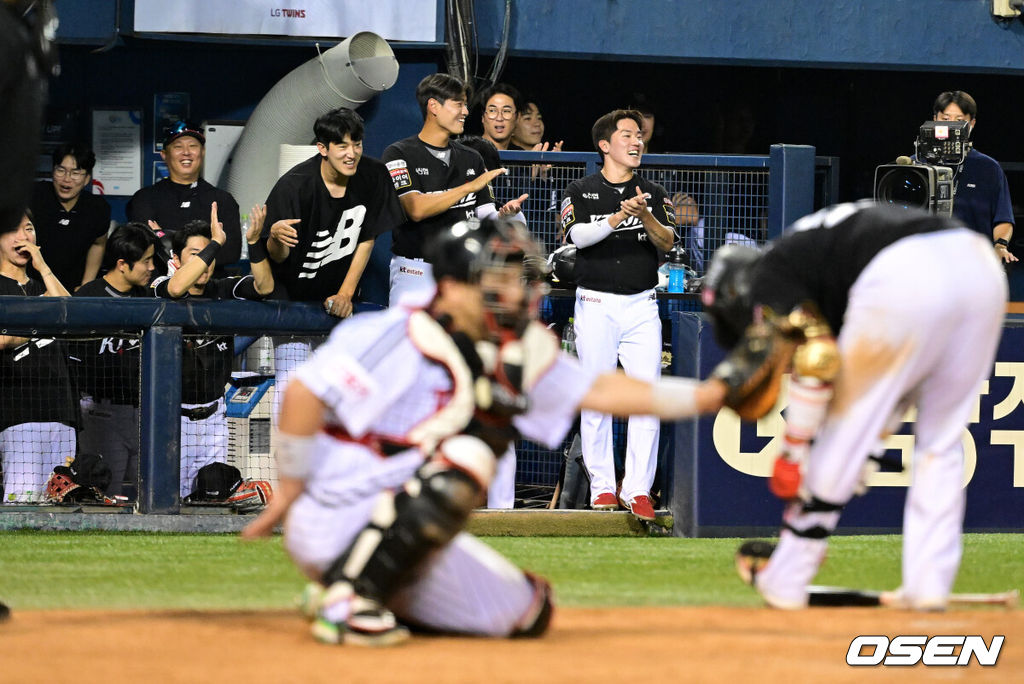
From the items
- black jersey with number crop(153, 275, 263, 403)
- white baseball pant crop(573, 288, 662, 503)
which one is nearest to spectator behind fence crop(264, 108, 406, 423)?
black jersey with number crop(153, 275, 263, 403)

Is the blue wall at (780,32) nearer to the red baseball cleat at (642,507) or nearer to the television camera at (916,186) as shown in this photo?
the television camera at (916,186)

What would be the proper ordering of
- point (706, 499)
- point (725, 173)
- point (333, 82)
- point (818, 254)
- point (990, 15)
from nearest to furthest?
point (818, 254)
point (706, 499)
point (725, 173)
point (333, 82)
point (990, 15)

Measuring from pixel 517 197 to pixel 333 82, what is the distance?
1.71 m

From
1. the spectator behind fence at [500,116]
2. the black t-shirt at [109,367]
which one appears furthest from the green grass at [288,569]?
the spectator behind fence at [500,116]

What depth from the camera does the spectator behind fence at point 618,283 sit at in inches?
320

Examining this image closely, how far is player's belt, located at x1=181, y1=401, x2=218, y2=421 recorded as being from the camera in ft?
25.9

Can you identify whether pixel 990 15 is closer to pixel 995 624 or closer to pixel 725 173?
pixel 725 173

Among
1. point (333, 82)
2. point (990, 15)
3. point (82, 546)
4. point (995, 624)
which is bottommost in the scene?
point (82, 546)

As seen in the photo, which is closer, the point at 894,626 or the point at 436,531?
the point at 436,531

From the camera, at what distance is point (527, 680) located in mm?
3572

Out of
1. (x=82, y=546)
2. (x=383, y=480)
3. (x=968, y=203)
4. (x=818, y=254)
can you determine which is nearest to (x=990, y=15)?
(x=968, y=203)

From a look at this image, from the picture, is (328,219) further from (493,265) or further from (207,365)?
(493,265)

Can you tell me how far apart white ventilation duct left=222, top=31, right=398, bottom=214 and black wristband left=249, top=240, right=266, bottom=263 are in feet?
8.10

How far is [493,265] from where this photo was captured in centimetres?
413
